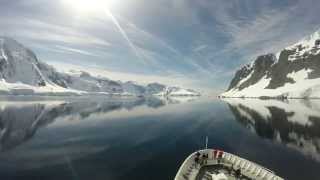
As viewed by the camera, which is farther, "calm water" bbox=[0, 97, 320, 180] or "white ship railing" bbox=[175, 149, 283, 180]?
"calm water" bbox=[0, 97, 320, 180]

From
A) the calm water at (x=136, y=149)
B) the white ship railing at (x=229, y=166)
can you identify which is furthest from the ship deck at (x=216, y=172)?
the calm water at (x=136, y=149)

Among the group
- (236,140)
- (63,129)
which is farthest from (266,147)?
(63,129)

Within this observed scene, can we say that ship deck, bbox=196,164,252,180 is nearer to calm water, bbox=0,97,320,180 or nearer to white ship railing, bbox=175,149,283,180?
white ship railing, bbox=175,149,283,180

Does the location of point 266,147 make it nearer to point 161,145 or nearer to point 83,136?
point 161,145

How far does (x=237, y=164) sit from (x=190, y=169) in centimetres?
734

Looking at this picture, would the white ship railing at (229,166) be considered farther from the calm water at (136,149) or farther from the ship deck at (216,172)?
the calm water at (136,149)

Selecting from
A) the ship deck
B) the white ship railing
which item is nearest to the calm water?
the white ship railing

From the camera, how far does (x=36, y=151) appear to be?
6381cm

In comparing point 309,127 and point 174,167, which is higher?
point 309,127

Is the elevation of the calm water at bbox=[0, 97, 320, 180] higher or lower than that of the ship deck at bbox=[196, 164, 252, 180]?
lower

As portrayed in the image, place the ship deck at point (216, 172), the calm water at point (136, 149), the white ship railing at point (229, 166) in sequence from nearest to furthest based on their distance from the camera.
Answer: the white ship railing at point (229, 166) → the ship deck at point (216, 172) → the calm water at point (136, 149)

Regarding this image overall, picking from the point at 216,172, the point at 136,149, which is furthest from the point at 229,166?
the point at 136,149

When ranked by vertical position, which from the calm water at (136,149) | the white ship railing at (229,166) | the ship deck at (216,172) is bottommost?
the calm water at (136,149)

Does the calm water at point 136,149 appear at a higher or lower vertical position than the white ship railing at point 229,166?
lower
